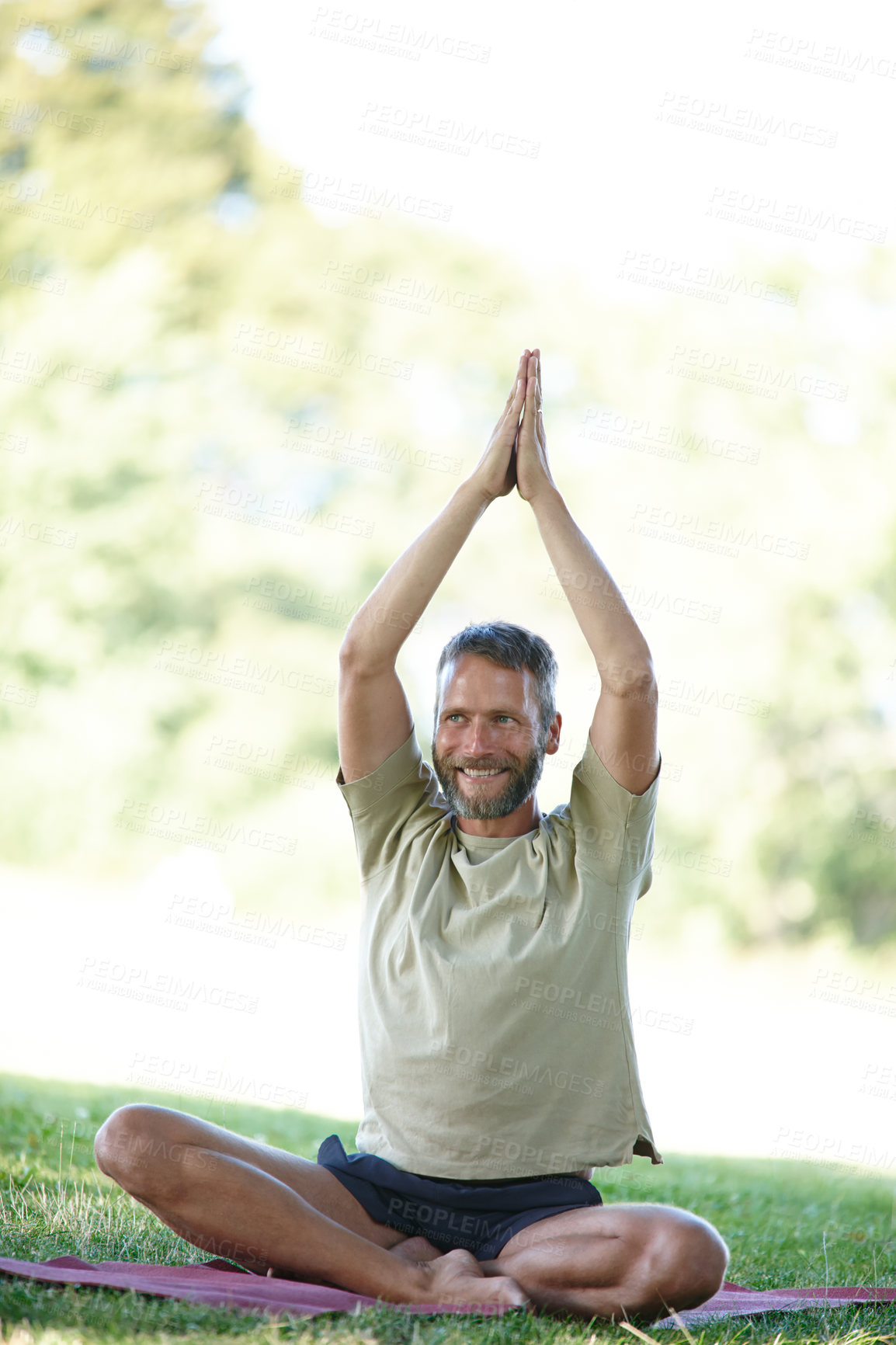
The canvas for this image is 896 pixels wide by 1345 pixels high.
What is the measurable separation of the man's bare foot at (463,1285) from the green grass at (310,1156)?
5cm

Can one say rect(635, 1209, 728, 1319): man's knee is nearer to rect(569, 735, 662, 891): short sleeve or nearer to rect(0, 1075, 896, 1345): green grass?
rect(0, 1075, 896, 1345): green grass

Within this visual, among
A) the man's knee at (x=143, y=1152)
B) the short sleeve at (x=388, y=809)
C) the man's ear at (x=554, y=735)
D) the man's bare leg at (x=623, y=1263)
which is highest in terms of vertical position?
the man's ear at (x=554, y=735)

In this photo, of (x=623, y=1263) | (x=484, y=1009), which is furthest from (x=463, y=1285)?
(x=484, y=1009)

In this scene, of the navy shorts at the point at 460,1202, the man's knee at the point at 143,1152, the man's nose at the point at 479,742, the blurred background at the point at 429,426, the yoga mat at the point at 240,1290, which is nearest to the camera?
the yoga mat at the point at 240,1290

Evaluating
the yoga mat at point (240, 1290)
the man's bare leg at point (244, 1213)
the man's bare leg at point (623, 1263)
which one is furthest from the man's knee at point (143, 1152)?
the man's bare leg at point (623, 1263)

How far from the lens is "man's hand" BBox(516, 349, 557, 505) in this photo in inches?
122

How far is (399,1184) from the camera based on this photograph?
2773 mm

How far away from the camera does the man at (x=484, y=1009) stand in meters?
2.59

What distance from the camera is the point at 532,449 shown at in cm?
315

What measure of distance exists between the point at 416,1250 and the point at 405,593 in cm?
142

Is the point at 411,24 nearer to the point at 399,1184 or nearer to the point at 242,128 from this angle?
the point at 242,128

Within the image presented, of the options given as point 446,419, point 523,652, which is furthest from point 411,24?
point 523,652

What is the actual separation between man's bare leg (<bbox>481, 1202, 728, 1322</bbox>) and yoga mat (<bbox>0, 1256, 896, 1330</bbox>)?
0.30 ft

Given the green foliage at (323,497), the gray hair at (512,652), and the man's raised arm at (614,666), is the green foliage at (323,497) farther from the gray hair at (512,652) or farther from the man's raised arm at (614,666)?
the man's raised arm at (614,666)
